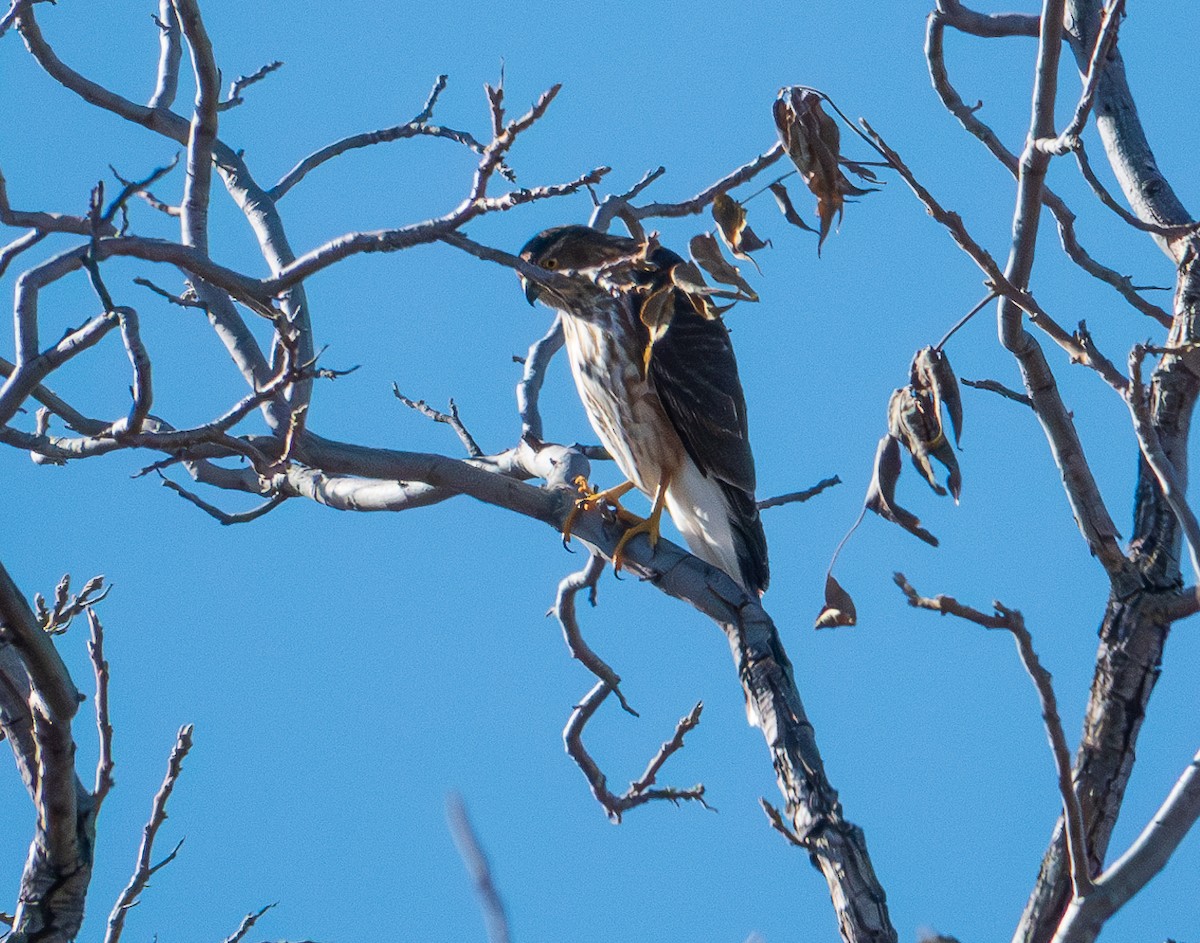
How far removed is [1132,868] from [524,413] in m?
2.17

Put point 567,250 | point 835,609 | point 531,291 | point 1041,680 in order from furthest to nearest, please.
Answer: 1. point 531,291
2. point 567,250
3. point 835,609
4. point 1041,680

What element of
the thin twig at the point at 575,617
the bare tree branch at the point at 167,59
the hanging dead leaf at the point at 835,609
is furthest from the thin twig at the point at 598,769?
the bare tree branch at the point at 167,59

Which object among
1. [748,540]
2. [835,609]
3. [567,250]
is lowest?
[835,609]

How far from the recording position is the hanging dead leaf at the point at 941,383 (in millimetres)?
2297

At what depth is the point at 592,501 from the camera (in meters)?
3.70

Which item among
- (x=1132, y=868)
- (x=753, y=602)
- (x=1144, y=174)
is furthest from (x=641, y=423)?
(x=1132, y=868)

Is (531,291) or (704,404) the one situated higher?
(531,291)

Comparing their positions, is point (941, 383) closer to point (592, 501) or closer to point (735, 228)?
point (735, 228)

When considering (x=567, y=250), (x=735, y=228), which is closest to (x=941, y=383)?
(x=735, y=228)

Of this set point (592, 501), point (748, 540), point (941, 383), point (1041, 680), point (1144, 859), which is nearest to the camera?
point (1041, 680)

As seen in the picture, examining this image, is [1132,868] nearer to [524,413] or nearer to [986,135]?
[986,135]

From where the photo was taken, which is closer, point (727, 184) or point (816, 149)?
point (816, 149)

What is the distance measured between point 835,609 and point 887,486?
1.00 feet

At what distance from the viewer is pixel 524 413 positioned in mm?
3766
